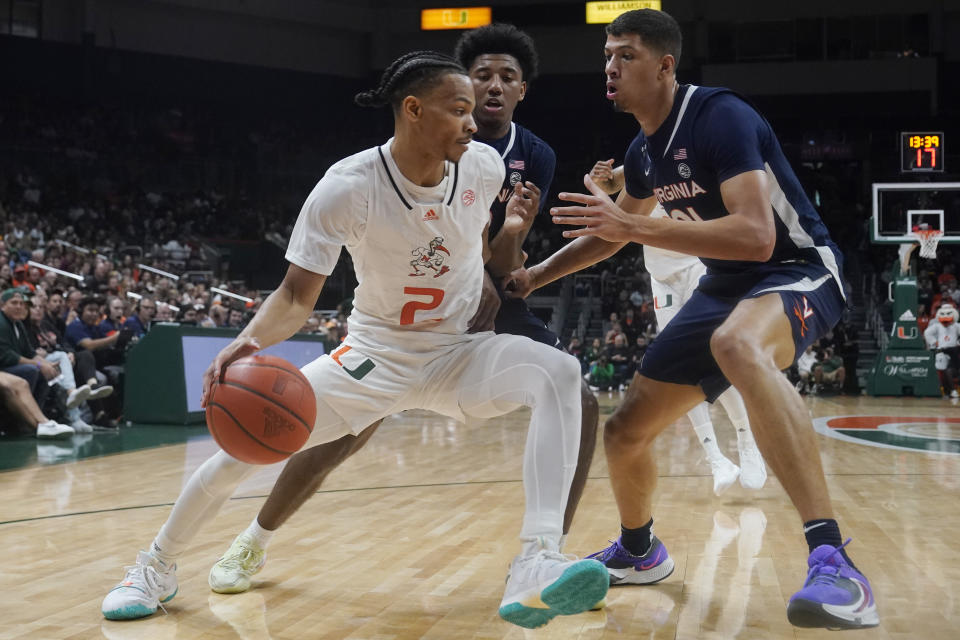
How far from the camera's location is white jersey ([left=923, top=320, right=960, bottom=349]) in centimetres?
1716

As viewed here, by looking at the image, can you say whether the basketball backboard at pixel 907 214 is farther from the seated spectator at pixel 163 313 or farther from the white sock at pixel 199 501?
the white sock at pixel 199 501

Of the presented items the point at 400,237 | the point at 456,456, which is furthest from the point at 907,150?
the point at 400,237

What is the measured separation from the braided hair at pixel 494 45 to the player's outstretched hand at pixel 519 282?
0.99m

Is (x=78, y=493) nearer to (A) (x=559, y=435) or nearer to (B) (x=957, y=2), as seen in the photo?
(A) (x=559, y=435)

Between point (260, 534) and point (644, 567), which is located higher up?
point (260, 534)

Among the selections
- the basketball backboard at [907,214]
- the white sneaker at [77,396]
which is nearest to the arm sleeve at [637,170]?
the white sneaker at [77,396]

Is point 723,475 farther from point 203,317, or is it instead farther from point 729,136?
point 203,317

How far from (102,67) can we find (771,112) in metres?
17.1

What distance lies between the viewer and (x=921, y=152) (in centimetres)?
1534

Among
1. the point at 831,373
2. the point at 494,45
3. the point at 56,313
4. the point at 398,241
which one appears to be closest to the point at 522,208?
the point at 398,241

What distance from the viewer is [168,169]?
81.6ft

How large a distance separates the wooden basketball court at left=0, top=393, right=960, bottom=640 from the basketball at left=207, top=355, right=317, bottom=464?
1.95 ft

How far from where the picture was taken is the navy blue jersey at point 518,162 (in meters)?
4.15

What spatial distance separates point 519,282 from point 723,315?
0.86 meters
